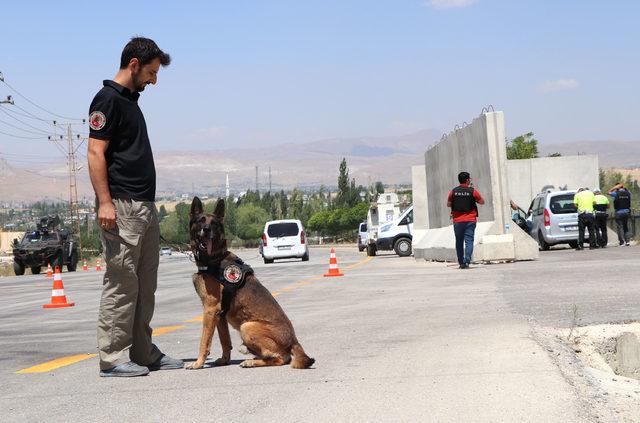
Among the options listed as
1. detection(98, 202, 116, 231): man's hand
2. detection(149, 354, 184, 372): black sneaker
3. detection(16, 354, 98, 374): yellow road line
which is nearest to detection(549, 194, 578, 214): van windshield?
detection(16, 354, 98, 374): yellow road line

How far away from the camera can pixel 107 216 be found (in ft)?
25.1

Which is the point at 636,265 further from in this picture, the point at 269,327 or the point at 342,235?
the point at 342,235

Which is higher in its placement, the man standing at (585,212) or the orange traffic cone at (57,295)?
the man standing at (585,212)

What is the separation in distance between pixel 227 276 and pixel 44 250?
120 feet

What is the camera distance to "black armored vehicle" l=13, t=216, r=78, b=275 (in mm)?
42969

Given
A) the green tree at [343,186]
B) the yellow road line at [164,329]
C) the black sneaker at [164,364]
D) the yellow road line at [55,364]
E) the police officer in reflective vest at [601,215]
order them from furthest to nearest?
the green tree at [343,186]
the police officer in reflective vest at [601,215]
the yellow road line at [164,329]
the yellow road line at [55,364]
the black sneaker at [164,364]

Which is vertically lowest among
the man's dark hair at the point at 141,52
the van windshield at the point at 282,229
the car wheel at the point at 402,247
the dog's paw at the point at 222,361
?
the dog's paw at the point at 222,361

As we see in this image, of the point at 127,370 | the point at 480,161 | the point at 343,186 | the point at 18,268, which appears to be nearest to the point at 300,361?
the point at 127,370

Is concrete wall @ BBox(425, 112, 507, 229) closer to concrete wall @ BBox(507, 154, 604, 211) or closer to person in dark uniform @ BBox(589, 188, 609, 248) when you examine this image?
person in dark uniform @ BBox(589, 188, 609, 248)

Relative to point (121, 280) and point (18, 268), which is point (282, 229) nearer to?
point (18, 268)

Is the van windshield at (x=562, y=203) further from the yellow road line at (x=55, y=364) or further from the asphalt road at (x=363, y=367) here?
the yellow road line at (x=55, y=364)

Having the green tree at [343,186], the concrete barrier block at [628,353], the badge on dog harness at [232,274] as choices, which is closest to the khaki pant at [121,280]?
the badge on dog harness at [232,274]

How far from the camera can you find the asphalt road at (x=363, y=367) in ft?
20.3

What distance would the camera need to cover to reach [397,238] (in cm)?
4131
